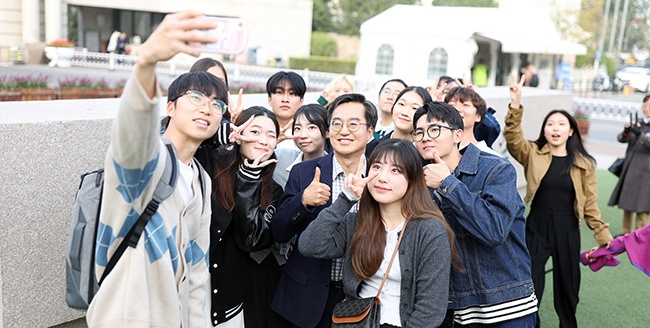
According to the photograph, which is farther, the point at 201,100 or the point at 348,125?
the point at 348,125

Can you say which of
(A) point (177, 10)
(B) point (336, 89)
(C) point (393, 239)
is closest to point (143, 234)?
(C) point (393, 239)

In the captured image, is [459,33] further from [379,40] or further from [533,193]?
[533,193]

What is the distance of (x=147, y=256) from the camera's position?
2.23 meters

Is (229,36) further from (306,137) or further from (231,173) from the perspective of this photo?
(306,137)

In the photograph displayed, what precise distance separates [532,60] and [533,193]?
16730mm

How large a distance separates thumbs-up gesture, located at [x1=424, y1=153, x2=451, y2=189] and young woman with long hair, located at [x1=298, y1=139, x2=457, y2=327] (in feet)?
0.17

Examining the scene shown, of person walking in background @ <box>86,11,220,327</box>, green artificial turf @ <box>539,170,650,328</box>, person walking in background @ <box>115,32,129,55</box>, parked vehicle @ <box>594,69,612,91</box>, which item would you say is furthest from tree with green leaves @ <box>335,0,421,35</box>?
person walking in background @ <box>86,11,220,327</box>

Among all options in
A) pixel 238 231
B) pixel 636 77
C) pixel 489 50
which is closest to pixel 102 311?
pixel 238 231

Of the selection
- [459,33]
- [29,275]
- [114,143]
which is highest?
[459,33]

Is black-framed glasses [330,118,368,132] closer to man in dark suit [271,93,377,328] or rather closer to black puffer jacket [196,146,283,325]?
man in dark suit [271,93,377,328]

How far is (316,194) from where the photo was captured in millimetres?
3027

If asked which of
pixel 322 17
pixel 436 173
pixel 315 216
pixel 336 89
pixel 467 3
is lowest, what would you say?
pixel 315 216

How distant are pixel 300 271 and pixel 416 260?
0.70 meters

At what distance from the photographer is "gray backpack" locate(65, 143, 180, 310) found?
2.21 metres
